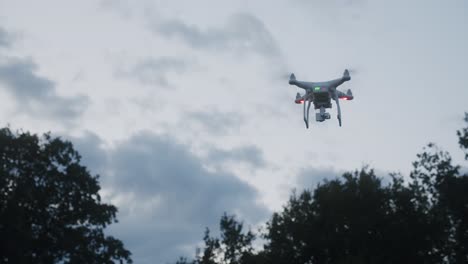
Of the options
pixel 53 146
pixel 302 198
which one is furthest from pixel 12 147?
pixel 302 198

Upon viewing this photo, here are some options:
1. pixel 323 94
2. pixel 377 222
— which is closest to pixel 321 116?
pixel 323 94

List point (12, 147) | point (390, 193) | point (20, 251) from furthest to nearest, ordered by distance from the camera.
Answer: point (390, 193)
point (12, 147)
point (20, 251)

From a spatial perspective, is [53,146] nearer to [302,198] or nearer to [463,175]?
[302,198]

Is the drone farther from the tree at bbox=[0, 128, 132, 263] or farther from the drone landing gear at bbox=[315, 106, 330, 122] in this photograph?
the tree at bbox=[0, 128, 132, 263]

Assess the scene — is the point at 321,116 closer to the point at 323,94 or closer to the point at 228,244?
the point at 323,94

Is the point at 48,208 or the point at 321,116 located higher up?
the point at 48,208

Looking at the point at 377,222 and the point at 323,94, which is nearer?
the point at 323,94

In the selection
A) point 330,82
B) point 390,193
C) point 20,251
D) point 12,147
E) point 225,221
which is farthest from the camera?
point 225,221
